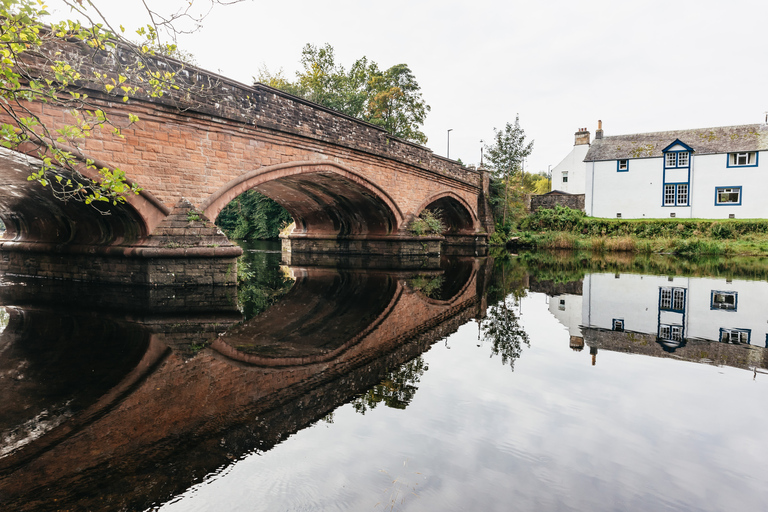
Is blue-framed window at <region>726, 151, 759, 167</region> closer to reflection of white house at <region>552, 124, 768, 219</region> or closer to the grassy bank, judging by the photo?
reflection of white house at <region>552, 124, 768, 219</region>

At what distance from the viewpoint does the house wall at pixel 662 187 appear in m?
25.5

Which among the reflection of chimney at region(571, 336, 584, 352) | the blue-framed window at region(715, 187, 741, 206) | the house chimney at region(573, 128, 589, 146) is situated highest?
the house chimney at region(573, 128, 589, 146)

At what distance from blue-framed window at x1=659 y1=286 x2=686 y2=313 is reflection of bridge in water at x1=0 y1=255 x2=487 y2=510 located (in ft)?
10.5

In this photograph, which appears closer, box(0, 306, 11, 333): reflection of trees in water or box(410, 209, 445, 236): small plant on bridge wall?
box(0, 306, 11, 333): reflection of trees in water

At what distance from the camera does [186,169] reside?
8.73 meters

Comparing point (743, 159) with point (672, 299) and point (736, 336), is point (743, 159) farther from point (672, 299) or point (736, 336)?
point (736, 336)

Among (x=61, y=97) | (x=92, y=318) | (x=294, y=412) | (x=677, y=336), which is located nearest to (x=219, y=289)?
(x=92, y=318)

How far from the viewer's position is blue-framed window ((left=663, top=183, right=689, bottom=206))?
88.8 ft

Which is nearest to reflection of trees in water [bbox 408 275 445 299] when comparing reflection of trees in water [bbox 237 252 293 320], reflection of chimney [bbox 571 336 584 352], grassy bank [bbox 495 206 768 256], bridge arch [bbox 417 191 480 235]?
reflection of trees in water [bbox 237 252 293 320]

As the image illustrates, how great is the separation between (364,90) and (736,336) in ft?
101

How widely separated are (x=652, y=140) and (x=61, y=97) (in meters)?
31.7

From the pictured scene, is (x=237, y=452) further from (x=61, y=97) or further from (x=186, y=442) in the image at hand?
(x=61, y=97)

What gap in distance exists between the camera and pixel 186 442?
8.95ft

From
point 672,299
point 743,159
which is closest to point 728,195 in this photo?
point 743,159
